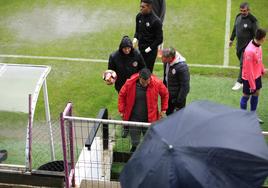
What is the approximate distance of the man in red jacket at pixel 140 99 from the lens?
→ 6695mm

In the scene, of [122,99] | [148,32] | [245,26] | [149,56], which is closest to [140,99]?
[122,99]

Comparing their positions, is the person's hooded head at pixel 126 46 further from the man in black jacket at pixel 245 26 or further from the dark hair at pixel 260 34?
the man in black jacket at pixel 245 26

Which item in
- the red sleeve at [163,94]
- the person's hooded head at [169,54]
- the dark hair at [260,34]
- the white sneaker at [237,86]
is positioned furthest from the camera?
the white sneaker at [237,86]

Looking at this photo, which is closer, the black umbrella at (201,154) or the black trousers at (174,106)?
the black umbrella at (201,154)

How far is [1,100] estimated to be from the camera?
6621mm

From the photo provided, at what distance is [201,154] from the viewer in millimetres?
4059

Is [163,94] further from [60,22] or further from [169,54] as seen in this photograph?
[60,22]

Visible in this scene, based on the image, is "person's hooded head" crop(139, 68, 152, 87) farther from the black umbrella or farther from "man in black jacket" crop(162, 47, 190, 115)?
the black umbrella

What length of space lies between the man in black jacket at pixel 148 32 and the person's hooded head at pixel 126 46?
1.32m

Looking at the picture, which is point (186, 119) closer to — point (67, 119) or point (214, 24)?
point (67, 119)

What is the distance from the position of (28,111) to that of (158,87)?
5.85ft

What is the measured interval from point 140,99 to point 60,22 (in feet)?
21.1

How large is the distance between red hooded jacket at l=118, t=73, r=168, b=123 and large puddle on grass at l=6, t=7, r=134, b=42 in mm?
5394

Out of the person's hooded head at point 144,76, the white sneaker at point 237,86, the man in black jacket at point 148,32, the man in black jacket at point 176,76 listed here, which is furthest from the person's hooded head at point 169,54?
the white sneaker at point 237,86
